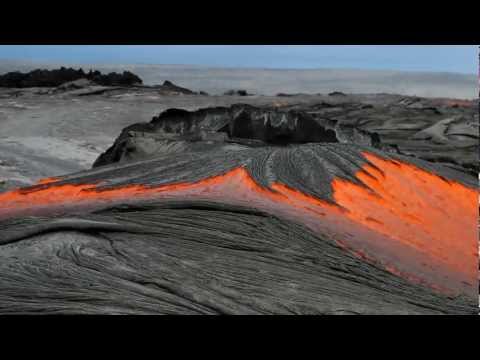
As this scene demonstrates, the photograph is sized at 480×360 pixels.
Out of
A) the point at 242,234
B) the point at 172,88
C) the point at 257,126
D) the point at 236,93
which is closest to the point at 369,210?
the point at 242,234

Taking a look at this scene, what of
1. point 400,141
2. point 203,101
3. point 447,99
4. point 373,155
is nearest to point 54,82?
point 203,101

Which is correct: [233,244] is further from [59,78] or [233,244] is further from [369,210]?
[59,78]

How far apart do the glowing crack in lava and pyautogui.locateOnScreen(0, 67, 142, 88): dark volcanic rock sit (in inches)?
481

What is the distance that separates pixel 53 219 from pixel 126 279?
682 millimetres

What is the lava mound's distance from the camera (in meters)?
2.11

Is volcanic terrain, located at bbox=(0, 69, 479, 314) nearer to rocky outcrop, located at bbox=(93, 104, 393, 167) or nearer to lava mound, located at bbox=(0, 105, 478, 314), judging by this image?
lava mound, located at bbox=(0, 105, 478, 314)

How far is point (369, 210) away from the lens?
10.5 ft

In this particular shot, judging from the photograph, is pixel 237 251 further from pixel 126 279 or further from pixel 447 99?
pixel 447 99

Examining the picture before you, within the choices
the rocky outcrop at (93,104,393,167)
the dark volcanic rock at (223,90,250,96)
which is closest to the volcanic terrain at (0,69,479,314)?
the rocky outcrop at (93,104,393,167)

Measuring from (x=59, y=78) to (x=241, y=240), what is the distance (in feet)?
47.1

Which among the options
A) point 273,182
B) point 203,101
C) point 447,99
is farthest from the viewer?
point 447,99

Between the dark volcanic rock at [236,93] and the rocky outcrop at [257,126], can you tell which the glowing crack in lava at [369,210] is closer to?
the rocky outcrop at [257,126]

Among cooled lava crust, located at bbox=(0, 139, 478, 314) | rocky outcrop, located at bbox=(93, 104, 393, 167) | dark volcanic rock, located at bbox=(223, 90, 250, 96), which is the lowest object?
cooled lava crust, located at bbox=(0, 139, 478, 314)

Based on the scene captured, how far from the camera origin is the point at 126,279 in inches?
85.6
